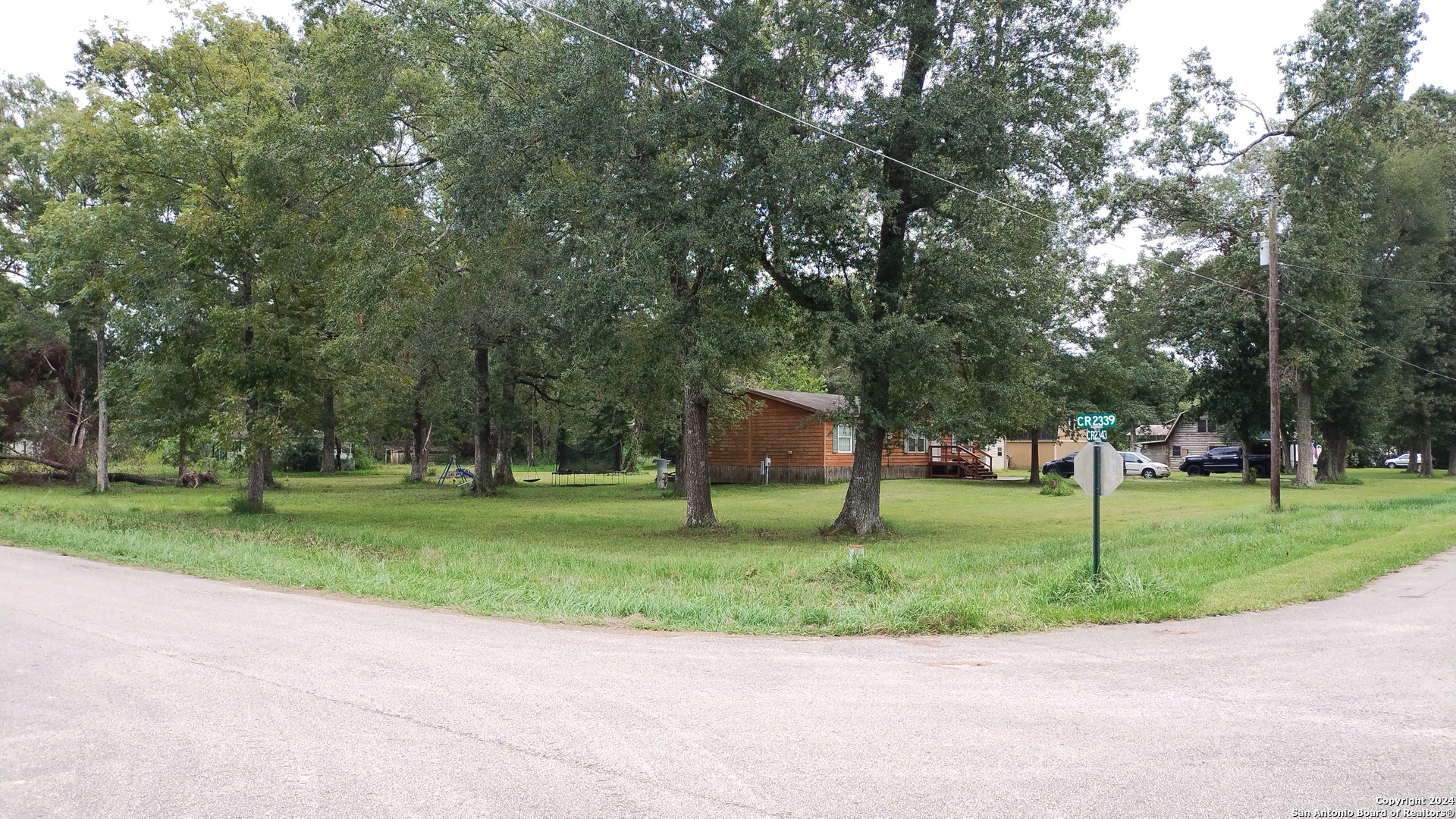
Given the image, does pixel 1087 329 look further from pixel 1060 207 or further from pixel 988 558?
pixel 988 558

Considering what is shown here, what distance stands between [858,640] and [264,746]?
5668mm

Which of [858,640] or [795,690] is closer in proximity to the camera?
[795,690]

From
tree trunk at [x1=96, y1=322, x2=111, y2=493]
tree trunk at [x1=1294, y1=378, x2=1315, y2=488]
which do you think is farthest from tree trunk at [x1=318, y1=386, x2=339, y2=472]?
tree trunk at [x1=1294, y1=378, x2=1315, y2=488]

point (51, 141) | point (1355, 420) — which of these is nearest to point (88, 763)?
point (51, 141)

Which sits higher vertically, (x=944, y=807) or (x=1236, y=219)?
(x=1236, y=219)

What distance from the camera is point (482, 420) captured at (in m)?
34.7

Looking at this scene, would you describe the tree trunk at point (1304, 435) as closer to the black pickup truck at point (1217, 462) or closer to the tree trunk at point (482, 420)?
the black pickup truck at point (1217, 462)

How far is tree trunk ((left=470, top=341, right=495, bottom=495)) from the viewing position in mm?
34406

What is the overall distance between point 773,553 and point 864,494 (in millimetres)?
4375

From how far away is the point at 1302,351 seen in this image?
3588 centimetres

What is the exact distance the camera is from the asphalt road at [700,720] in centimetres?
443

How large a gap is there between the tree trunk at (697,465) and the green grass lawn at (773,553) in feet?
2.66

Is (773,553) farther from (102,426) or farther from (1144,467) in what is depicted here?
(1144,467)

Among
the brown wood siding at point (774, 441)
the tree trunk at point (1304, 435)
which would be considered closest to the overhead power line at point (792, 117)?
the brown wood siding at point (774, 441)
